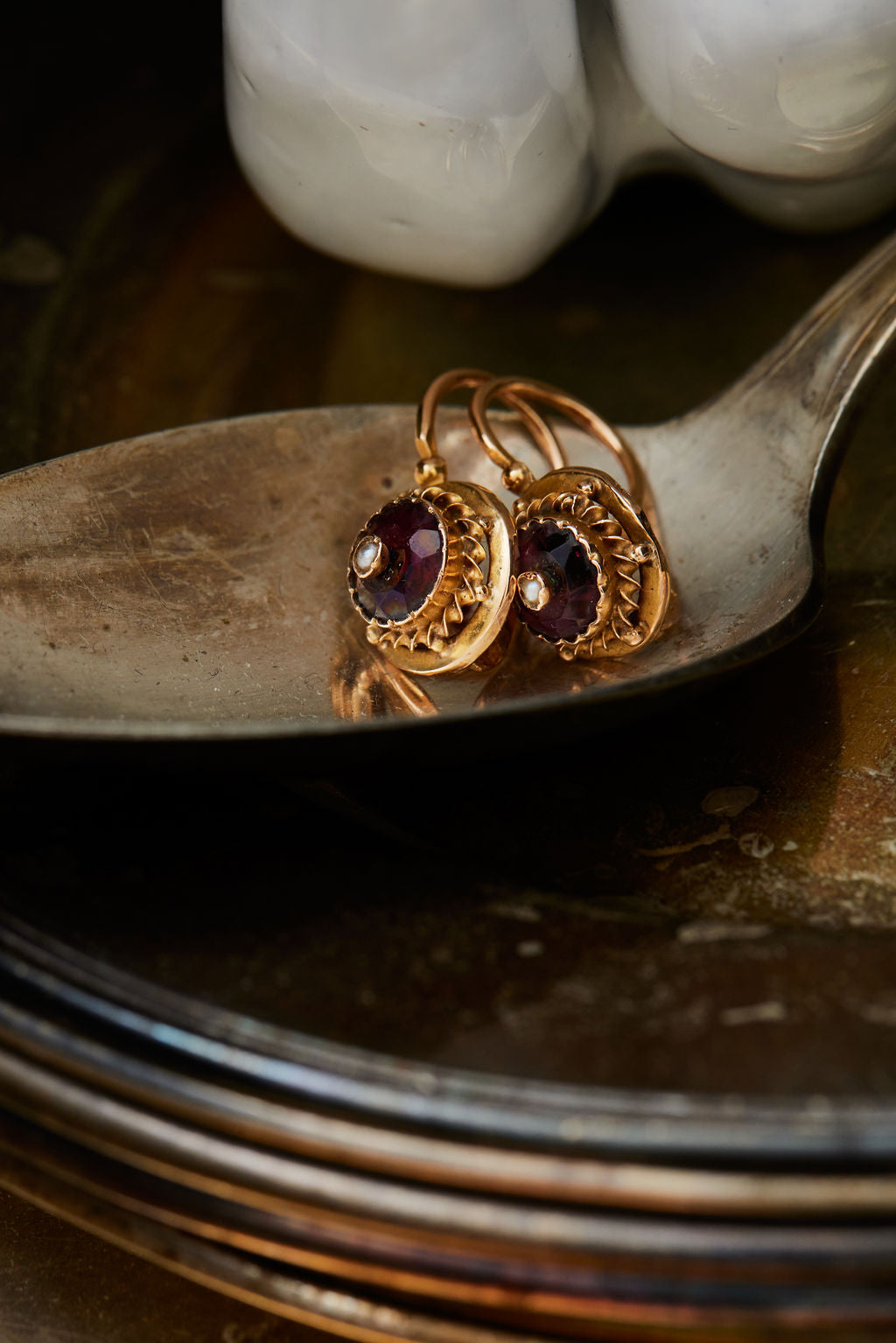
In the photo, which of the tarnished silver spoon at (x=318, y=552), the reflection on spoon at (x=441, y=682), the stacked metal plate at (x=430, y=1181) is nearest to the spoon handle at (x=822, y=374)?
the tarnished silver spoon at (x=318, y=552)

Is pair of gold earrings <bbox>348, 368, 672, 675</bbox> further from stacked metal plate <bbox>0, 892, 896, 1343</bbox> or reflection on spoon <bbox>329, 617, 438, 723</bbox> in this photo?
stacked metal plate <bbox>0, 892, 896, 1343</bbox>

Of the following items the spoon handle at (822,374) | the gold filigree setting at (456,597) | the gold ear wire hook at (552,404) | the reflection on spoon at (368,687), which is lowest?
the reflection on spoon at (368,687)

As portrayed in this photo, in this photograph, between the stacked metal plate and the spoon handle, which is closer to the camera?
the stacked metal plate

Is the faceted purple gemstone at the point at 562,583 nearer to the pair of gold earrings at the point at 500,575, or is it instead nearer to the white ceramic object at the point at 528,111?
the pair of gold earrings at the point at 500,575

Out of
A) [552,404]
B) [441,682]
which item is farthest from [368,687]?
[552,404]

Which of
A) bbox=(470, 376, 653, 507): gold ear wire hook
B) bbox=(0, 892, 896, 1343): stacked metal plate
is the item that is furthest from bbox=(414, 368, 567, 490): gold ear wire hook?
bbox=(0, 892, 896, 1343): stacked metal plate

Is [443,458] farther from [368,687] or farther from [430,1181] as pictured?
[430,1181]

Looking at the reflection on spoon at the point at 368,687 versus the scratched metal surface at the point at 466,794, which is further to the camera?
the reflection on spoon at the point at 368,687
